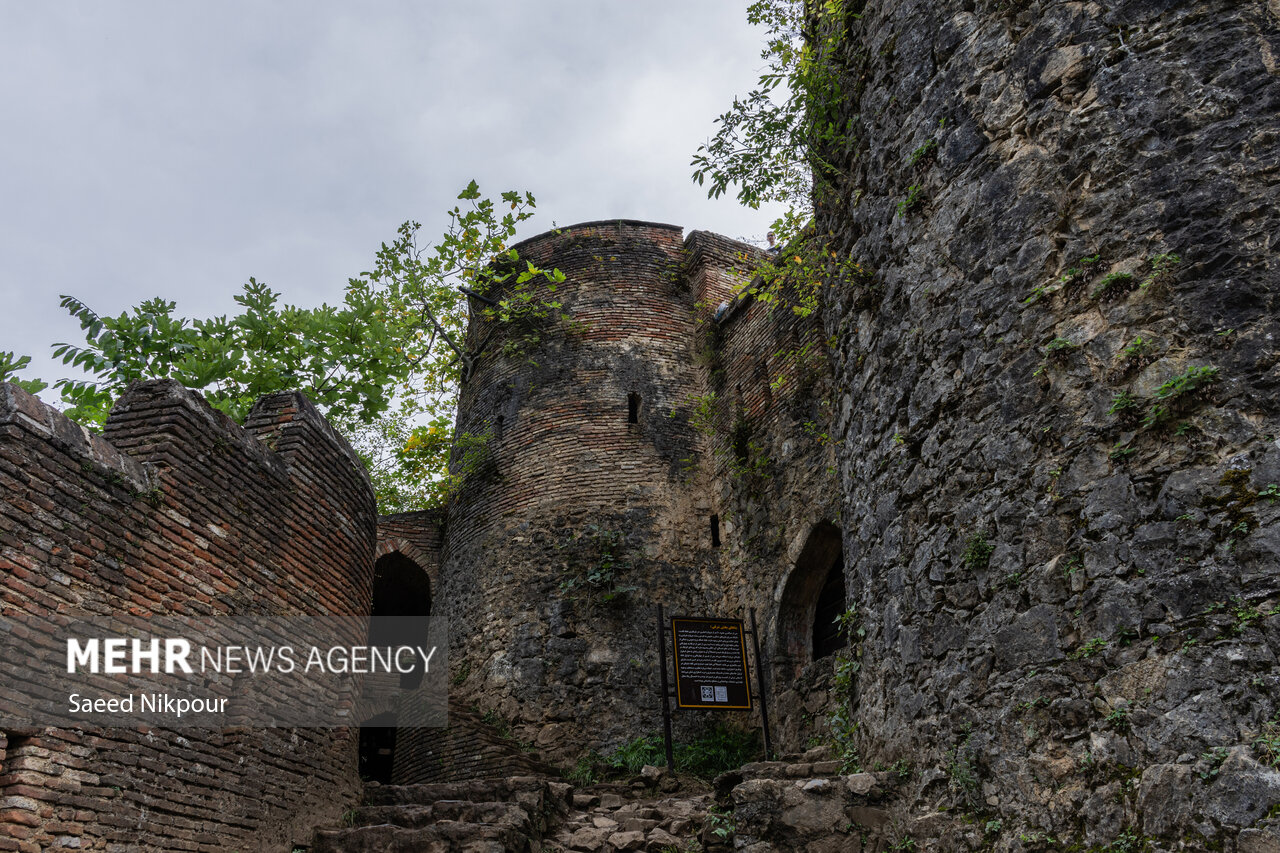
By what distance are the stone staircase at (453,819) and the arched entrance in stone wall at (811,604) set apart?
3046 mm

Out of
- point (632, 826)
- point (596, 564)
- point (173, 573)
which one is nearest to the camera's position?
point (173, 573)

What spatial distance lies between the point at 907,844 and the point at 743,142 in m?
5.10

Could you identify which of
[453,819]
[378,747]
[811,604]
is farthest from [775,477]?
[378,747]

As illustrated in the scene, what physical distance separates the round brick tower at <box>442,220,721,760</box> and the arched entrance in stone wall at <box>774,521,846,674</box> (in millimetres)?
1602

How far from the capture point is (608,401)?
1221 centimetres

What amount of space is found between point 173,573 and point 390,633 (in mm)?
11175

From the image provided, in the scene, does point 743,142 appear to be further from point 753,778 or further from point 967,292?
point 753,778

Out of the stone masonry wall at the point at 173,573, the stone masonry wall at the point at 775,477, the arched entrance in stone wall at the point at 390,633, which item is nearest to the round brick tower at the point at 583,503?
the stone masonry wall at the point at 775,477

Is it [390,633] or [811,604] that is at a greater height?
[390,633]

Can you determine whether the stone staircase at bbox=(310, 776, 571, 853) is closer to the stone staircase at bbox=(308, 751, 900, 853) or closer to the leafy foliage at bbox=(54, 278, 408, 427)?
the stone staircase at bbox=(308, 751, 900, 853)

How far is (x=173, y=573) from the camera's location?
16.6 feet

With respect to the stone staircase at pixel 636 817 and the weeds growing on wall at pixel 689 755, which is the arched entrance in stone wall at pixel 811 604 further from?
the stone staircase at pixel 636 817

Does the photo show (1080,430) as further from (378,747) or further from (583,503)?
(378,747)

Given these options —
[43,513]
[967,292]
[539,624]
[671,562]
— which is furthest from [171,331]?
[967,292]
